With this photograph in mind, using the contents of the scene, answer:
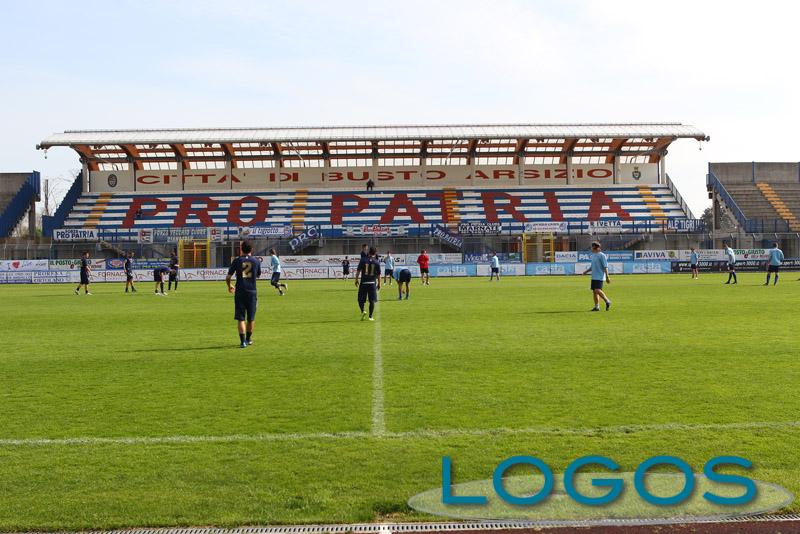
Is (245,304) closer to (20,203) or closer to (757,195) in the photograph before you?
(20,203)

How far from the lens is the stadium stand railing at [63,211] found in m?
62.6

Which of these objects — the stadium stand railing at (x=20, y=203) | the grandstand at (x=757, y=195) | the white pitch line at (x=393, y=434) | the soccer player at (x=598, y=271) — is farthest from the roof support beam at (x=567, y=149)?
the white pitch line at (x=393, y=434)

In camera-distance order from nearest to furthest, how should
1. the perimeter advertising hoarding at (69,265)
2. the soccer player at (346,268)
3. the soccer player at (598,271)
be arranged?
the soccer player at (598,271)
the soccer player at (346,268)
the perimeter advertising hoarding at (69,265)

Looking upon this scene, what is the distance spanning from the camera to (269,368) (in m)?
11.1

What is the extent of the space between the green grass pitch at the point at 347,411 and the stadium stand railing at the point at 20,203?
179 feet

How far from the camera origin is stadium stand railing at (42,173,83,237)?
205 feet

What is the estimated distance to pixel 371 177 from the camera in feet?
235

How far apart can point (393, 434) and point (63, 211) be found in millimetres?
65128

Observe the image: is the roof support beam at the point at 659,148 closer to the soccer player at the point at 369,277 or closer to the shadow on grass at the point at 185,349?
the soccer player at the point at 369,277

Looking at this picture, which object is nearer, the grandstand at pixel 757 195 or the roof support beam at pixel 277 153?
the grandstand at pixel 757 195

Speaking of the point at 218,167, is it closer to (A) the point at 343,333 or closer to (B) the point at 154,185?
(B) the point at 154,185

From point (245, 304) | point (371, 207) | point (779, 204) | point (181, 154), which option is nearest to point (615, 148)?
point (779, 204)

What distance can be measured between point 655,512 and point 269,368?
7.08 meters

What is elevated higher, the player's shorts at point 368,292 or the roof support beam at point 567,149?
the roof support beam at point 567,149
